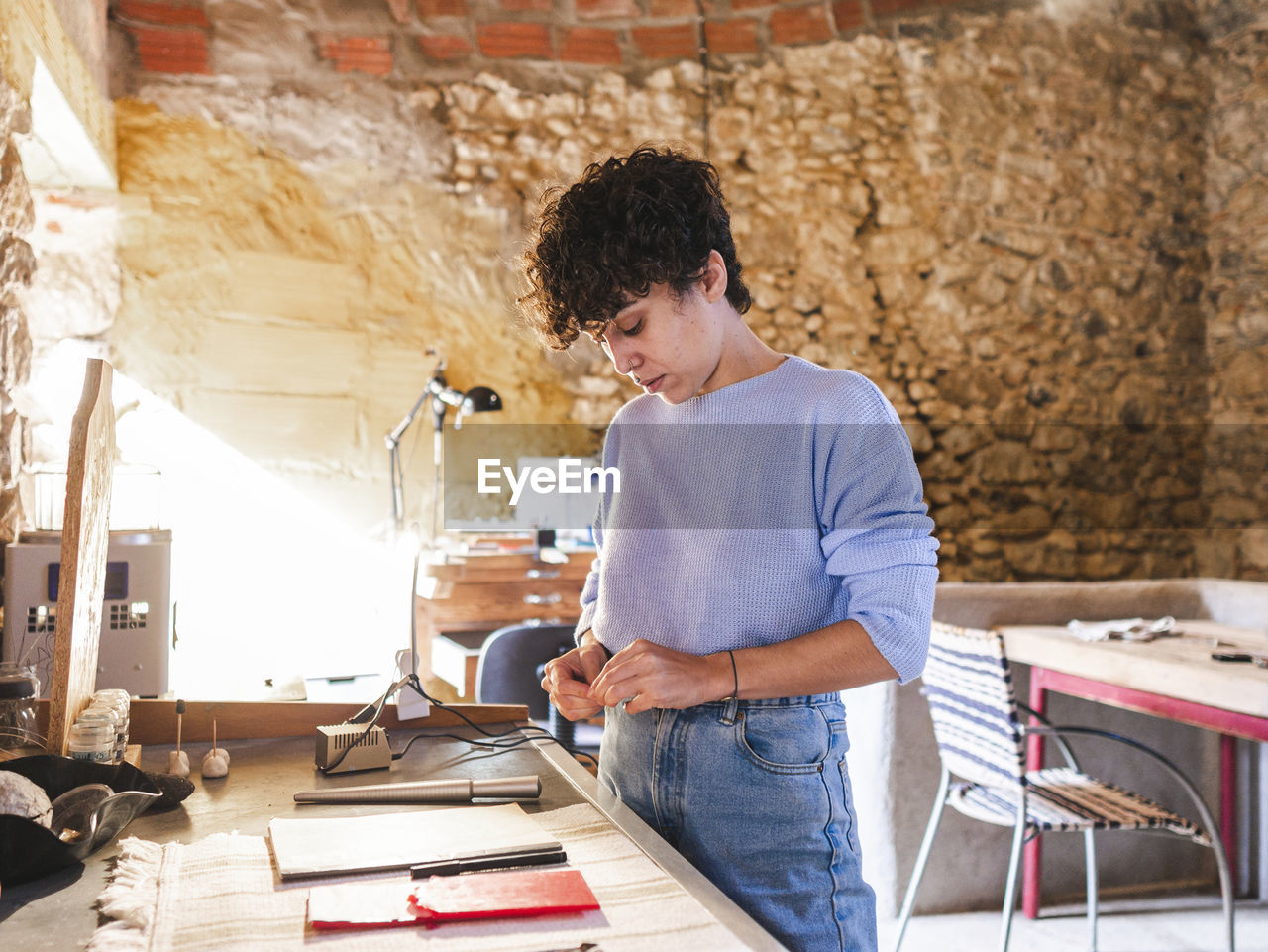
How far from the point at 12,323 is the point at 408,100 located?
242 cm

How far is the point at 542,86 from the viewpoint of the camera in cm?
420

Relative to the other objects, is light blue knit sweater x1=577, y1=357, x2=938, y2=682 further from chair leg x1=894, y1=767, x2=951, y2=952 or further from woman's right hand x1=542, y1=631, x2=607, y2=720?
chair leg x1=894, y1=767, x2=951, y2=952

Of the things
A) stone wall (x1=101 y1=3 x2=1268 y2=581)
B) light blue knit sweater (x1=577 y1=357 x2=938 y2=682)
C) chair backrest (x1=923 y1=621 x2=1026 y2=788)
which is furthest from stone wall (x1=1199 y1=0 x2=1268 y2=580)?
light blue knit sweater (x1=577 y1=357 x2=938 y2=682)

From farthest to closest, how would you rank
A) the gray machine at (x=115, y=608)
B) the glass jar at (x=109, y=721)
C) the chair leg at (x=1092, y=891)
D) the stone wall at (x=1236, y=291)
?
the stone wall at (x=1236, y=291) < the chair leg at (x=1092, y=891) < the gray machine at (x=115, y=608) < the glass jar at (x=109, y=721)

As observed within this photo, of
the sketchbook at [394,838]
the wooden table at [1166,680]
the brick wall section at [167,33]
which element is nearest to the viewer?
the sketchbook at [394,838]

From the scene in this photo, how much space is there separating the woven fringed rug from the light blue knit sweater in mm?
340

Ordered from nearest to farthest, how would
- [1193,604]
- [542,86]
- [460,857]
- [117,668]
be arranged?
[460,857] → [117,668] → [1193,604] → [542,86]

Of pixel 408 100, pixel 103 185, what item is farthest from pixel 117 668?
pixel 408 100

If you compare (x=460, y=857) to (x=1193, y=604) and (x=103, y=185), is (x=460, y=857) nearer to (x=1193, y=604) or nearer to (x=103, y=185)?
(x=1193, y=604)

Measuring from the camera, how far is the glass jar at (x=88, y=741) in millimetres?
1163

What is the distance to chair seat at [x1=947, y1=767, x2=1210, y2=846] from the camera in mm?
2338
